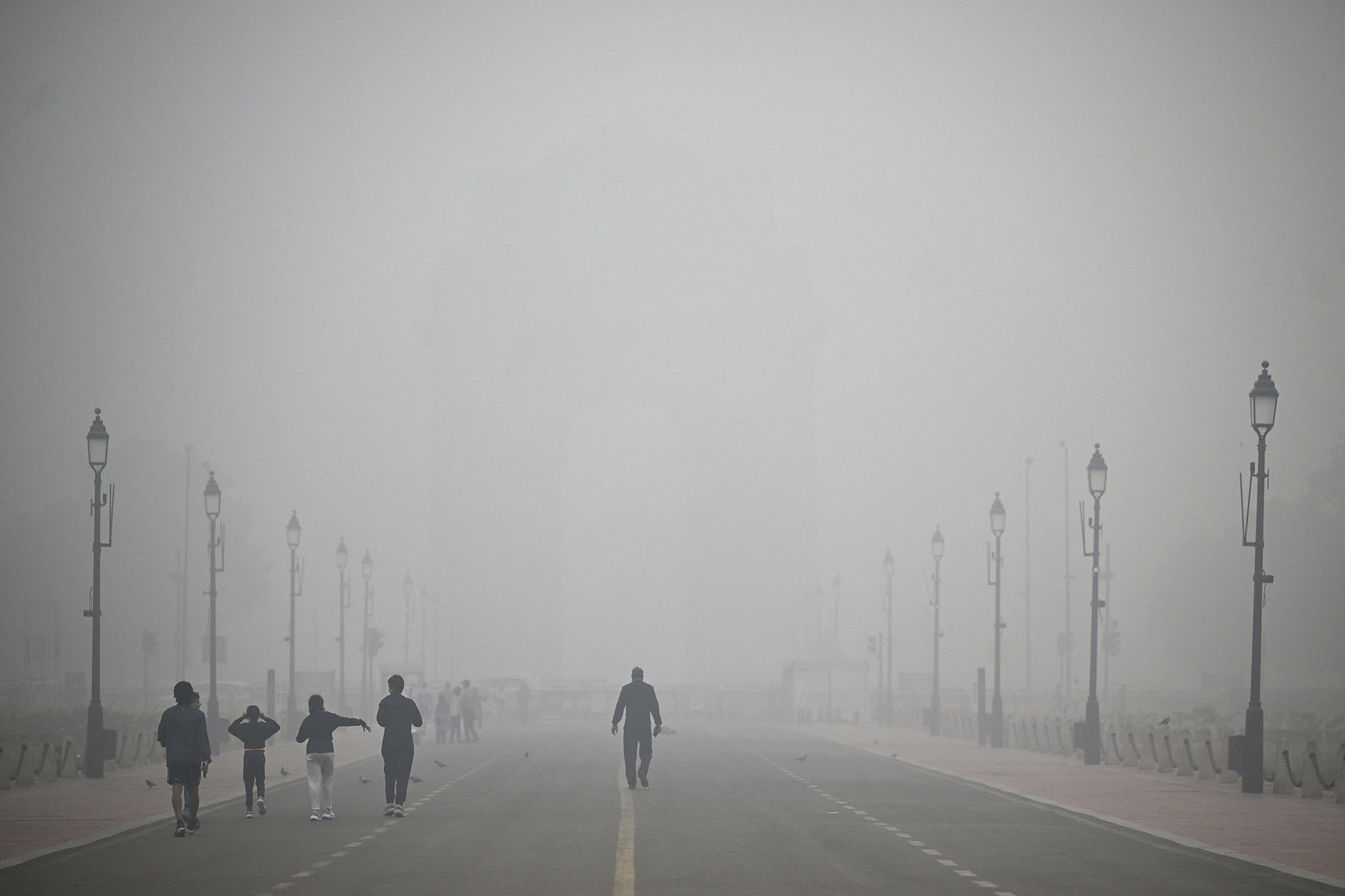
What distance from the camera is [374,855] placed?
21.4 meters

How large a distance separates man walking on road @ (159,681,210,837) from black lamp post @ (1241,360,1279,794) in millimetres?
18278

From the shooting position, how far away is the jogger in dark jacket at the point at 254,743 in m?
27.6

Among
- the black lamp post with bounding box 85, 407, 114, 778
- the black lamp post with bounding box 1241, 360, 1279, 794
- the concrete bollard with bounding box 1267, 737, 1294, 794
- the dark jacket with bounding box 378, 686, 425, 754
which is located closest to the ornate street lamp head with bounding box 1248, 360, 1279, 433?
the black lamp post with bounding box 1241, 360, 1279, 794

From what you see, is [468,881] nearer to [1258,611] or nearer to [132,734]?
[1258,611]

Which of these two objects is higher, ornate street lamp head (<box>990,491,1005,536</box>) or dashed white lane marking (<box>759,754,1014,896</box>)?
ornate street lamp head (<box>990,491,1005,536</box>)

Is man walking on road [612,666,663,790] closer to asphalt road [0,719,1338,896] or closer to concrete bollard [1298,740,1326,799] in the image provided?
asphalt road [0,719,1338,896]

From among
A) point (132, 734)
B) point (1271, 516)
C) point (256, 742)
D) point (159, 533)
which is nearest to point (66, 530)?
point (159, 533)

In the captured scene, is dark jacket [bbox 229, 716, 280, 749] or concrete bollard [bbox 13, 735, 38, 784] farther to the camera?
concrete bollard [bbox 13, 735, 38, 784]

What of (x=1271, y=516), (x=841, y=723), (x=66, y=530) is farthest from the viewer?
(x=66, y=530)

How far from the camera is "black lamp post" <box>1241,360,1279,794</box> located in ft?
109

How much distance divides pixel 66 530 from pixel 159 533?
850 centimetres

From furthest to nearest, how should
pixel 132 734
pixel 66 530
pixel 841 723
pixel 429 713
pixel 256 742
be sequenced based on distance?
1. pixel 66 530
2. pixel 841 723
3. pixel 429 713
4. pixel 132 734
5. pixel 256 742

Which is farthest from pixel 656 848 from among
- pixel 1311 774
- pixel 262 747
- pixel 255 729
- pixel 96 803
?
pixel 1311 774

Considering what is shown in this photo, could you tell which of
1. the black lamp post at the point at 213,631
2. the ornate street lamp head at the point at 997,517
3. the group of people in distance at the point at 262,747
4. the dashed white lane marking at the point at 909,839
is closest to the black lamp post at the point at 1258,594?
the dashed white lane marking at the point at 909,839
